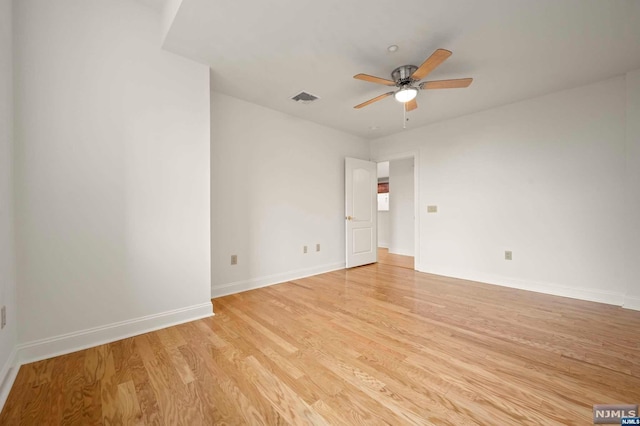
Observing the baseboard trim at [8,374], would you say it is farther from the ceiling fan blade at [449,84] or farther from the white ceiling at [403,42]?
the ceiling fan blade at [449,84]

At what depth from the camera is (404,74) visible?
8.22 feet

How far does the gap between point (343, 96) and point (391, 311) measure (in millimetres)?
2763

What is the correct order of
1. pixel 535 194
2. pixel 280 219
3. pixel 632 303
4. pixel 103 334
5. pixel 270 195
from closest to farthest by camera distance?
pixel 103 334, pixel 632 303, pixel 535 194, pixel 270 195, pixel 280 219

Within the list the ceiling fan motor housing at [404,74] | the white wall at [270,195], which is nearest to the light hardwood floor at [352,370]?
the white wall at [270,195]

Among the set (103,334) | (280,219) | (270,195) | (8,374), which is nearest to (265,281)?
(280,219)

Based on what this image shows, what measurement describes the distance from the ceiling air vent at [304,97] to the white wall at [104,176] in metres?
1.18

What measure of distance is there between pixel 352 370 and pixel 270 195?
8.58ft

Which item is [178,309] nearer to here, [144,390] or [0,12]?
[144,390]

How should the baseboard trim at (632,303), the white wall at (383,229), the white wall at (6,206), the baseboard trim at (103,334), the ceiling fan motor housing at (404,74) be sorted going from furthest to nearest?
the white wall at (383,229) < the baseboard trim at (632,303) < the ceiling fan motor housing at (404,74) < the baseboard trim at (103,334) < the white wall at (6,206)

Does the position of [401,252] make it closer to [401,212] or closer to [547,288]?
[401,212]

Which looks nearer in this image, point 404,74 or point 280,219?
point 404,74

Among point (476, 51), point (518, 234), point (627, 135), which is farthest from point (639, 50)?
point (518, 234)

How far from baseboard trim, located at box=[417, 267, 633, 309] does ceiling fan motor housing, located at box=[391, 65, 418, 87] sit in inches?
123

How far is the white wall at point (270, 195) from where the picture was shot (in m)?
3.16
